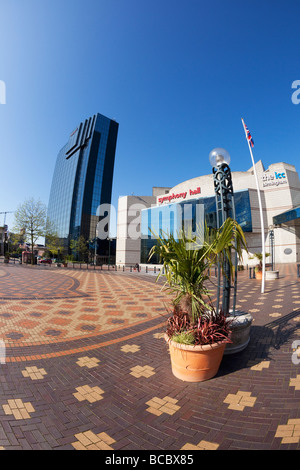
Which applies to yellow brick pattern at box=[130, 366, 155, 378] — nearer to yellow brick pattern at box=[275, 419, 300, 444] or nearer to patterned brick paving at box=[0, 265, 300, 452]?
patterned brick paving at box=[0, 265, 300, 452]

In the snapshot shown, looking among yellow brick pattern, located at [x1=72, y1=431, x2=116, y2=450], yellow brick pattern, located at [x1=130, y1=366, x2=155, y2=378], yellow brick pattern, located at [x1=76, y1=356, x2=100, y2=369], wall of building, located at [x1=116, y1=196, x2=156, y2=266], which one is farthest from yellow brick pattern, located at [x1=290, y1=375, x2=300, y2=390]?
wall of building, located at [x1=116, y1=196, x2=156, y2=266]

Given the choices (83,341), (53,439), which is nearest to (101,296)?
(83,341)

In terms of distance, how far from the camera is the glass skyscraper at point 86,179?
240 ft

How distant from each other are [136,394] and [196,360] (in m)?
1.02

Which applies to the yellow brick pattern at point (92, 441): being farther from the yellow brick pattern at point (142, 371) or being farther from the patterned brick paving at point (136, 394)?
the yellow brick pattern at point (142, 371)

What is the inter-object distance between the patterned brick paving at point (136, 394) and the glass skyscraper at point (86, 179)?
229 ft

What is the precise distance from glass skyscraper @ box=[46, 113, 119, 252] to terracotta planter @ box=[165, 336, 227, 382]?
71.5m

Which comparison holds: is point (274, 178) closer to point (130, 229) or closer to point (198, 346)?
point (130, 229)

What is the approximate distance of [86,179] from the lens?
245 feet

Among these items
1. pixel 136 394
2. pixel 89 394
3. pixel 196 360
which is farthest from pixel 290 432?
pixel 89 394

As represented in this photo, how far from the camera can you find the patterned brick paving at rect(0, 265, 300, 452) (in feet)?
6.93
